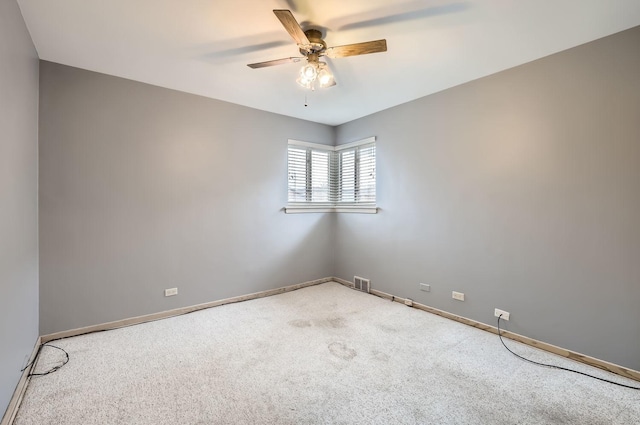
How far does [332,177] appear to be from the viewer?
4.98 meters

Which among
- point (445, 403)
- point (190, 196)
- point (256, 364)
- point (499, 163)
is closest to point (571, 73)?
point (499, 163)

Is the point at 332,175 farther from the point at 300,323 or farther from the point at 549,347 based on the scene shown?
the point at 549,347

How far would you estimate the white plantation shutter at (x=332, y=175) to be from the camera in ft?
14.5

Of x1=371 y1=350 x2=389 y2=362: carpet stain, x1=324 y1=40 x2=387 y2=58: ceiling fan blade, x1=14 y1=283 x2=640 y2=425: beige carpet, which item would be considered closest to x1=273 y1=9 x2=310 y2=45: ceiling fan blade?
x1=324 y1=40 x2=387 y2=58: ceiling fan blade

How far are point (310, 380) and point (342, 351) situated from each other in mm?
517

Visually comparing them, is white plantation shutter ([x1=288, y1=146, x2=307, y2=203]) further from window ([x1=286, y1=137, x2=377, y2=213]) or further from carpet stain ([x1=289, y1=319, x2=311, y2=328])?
carpet stain ([x1=289, y1=319, x2=311, y2=328])

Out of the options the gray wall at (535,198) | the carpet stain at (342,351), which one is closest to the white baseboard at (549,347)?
the gray wall at (535,198)

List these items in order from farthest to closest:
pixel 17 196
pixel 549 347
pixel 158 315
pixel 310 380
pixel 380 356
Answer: pixel 158 315
pixel 549 347
pixel 380 356
pixel 310 380
pixel 17 196

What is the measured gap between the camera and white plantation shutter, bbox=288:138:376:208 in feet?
14.5

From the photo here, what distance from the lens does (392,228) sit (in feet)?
13.2

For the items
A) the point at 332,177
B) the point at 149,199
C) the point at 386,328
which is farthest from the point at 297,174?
the point at 386,328

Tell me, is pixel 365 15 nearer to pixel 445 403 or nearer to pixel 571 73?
pixel 571 73

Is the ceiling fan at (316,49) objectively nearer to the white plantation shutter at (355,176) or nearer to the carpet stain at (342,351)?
the white plantation shutter at (355,176)

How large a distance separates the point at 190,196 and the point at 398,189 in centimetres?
271
